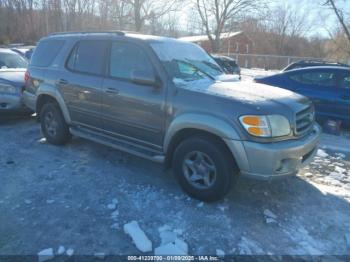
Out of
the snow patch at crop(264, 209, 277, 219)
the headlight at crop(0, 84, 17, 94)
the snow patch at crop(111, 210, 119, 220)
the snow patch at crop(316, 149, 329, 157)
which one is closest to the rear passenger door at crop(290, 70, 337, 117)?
the snow patch at crop(316, 149, 329, 157)

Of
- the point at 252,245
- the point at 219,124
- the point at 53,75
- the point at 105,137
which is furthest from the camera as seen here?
the point at 53,75

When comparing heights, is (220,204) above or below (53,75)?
below

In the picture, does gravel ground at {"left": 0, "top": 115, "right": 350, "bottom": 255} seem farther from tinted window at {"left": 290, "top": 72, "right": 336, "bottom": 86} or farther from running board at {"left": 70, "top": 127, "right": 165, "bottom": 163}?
tinted window at {"left": 290, "top": 72, "right": 336, "bottom": 86}

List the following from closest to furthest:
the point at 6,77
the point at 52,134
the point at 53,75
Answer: the point at 53,75 < the point at 52,134 < the point at 6,77

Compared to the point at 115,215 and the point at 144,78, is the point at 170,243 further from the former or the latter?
the point at 144,78

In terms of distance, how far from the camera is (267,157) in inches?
129

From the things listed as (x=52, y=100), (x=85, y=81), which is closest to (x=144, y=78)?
(x=85, y=81)

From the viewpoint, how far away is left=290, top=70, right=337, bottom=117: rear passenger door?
7215 millimetres

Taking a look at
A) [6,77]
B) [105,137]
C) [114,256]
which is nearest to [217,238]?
[114,256]

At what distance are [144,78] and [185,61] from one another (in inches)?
28.7

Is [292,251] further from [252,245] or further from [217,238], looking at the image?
[217,238]

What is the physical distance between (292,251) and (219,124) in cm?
142

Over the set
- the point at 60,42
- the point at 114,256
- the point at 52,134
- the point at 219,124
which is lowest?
the point at 114,256

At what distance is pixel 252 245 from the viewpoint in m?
3.11
